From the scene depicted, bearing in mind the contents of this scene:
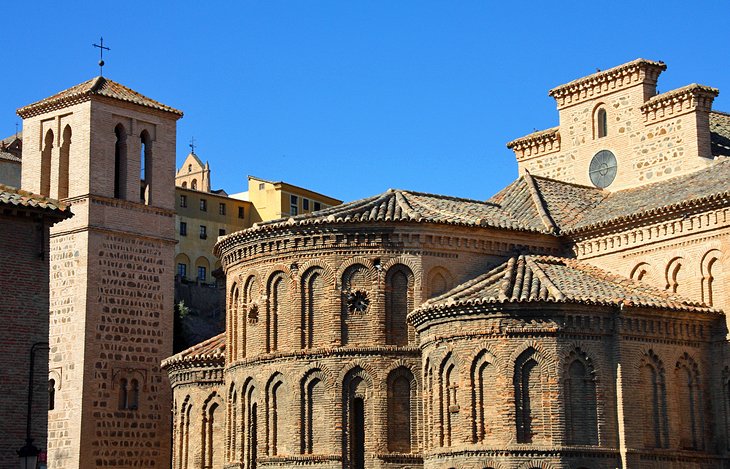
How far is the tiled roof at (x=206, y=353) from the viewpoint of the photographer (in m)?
39.5

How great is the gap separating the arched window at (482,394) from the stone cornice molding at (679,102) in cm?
1055

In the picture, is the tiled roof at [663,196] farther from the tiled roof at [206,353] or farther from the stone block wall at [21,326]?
the stone block wall at [21,326]

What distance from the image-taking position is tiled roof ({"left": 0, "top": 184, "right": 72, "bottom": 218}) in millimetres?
26922

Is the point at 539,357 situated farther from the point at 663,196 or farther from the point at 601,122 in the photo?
the point at 601,122

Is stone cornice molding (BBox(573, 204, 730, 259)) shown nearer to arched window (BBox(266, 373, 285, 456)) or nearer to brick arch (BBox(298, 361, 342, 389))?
brick arch (BBox(298, 361, 342, 389))

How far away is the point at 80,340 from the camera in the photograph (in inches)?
1764

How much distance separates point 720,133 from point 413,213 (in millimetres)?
10090

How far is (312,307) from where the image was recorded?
3519 cm

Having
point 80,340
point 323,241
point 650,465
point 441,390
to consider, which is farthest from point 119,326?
point 650,465

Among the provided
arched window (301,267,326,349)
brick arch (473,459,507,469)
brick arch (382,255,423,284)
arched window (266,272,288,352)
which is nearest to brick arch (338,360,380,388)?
arched window (301,267,326,349)

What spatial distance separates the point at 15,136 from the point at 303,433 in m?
46.9

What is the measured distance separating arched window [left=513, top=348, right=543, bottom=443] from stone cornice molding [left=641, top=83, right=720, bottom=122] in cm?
1024

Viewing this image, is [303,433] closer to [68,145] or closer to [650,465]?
[650,465]

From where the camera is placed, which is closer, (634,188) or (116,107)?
(634,188)
